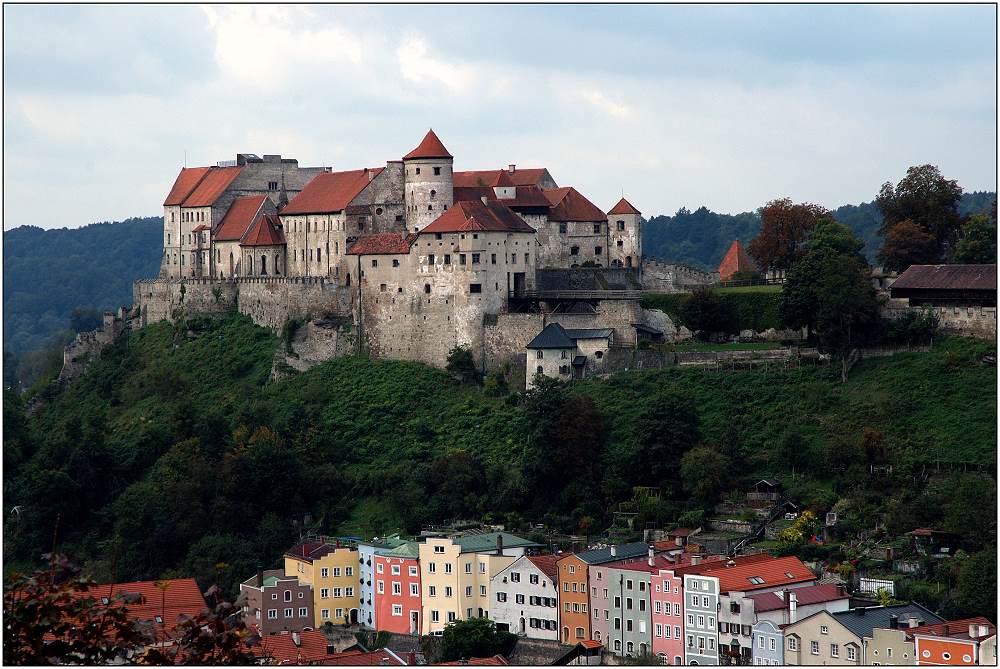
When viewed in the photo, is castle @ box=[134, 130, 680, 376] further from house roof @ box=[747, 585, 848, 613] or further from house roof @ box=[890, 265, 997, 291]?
house roof @ box=[747, 585, 848, 613]

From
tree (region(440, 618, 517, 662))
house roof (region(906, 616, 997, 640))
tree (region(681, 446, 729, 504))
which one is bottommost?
tree (region(440, 618, 517, 662))


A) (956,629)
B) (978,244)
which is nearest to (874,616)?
(956,629)

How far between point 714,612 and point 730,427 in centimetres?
1234

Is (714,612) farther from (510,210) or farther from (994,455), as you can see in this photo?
(510,210)

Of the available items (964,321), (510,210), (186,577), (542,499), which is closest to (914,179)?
(964,321)

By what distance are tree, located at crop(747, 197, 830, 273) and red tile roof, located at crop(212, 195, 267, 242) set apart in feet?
74.3

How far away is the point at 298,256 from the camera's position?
78.2 meters

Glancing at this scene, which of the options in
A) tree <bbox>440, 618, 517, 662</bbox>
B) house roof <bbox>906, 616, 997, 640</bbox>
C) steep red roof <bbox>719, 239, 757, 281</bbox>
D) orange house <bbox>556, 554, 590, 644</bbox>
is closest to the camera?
house roof <bbox>906, 616, 997, 640</bbox>

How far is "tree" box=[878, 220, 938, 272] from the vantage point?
2707 inches

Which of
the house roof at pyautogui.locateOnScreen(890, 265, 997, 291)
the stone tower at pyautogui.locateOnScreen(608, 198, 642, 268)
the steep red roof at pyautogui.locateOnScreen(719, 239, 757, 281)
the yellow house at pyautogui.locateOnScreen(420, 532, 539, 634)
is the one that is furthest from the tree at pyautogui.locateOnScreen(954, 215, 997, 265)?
the yellow house at pyautogui.locateOnScreen(420, 532, 539, 634)

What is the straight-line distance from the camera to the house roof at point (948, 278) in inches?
2457

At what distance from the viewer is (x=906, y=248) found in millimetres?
68875

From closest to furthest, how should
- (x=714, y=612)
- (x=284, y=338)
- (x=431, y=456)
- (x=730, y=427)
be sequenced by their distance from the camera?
(x=714, y=612) → (x=730, y=427) → (x=431, y=456) → (x=284, y=338)

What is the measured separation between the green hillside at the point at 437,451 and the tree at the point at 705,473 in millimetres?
136
